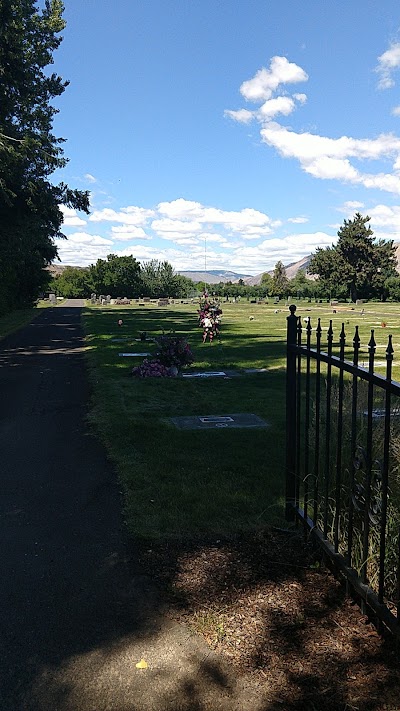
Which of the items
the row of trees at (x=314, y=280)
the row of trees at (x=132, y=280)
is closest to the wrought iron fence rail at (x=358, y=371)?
the row of trees at (x=314, y=280)

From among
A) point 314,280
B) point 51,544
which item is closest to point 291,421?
point 51,544

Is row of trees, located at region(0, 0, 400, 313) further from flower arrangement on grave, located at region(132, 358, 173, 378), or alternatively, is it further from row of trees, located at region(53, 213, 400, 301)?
row of trees, located at region(53, 213, 400, 301)

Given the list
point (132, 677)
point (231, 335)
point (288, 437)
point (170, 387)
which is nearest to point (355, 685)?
point (132, 677)

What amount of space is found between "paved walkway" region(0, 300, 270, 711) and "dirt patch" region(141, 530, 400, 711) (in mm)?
157

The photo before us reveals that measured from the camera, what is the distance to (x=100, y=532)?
14.7 ft

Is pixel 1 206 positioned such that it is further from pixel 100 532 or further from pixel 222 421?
pixel 100 532

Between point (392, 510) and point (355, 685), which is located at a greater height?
point (392, 510)

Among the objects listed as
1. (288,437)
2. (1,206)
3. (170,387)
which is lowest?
(170,387)

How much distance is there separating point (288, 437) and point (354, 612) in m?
1.60

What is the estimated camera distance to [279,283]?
108 metres

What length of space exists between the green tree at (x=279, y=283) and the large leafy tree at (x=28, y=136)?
7343 centimetres

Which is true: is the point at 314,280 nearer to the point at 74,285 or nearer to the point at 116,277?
the point at 116,277

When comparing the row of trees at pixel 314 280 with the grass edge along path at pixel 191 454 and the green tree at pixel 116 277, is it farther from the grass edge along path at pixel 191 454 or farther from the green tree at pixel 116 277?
the grass edge along path at pixel 191 454

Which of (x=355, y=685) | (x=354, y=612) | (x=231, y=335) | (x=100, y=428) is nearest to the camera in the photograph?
(x=355, y=685)
